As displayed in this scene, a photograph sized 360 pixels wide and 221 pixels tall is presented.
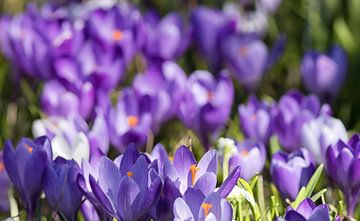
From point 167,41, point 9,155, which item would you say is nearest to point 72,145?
point 9,155

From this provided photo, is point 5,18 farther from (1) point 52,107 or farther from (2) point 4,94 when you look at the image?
(1) point 52,107

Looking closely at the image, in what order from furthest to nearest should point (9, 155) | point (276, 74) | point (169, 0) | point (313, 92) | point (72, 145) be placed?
1. point (169, 0)
2. point (276, 74)
3. point (313, 92)
4. point (72, 145)
5. point (9, 155)

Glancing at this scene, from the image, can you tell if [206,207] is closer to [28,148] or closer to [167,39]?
[28,148]

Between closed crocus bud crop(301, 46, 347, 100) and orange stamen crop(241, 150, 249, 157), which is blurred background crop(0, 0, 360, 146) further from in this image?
orange stamen crop(241, 150, 249, 157)

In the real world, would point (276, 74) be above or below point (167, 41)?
below

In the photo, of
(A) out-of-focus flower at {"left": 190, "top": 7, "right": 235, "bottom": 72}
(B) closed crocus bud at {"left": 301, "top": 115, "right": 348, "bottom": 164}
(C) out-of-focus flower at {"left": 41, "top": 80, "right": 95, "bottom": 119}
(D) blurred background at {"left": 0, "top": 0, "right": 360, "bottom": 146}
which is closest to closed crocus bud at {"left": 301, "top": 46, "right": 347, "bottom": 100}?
(D) blurred background at {"left": 0, "top": 0, "right": 360, "bottom": 146}
